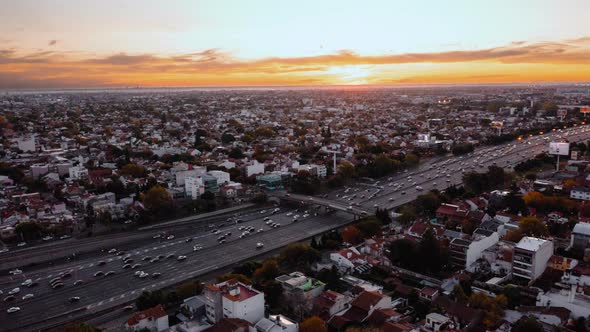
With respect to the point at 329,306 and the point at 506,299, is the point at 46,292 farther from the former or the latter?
the point at 506,299

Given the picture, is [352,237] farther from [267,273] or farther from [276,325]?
[276,325]

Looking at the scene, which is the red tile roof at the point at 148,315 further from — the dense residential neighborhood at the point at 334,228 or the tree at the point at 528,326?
the tree at the point at 528,326

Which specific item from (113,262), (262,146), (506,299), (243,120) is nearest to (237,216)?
(113,262)

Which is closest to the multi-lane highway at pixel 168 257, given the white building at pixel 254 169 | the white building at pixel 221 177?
the white building at pixel 221 177

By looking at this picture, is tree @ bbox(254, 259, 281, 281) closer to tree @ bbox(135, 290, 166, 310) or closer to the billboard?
tree @ bbox(135, 290, 166, 310)

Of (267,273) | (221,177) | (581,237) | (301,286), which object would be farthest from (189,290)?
(221,177)
